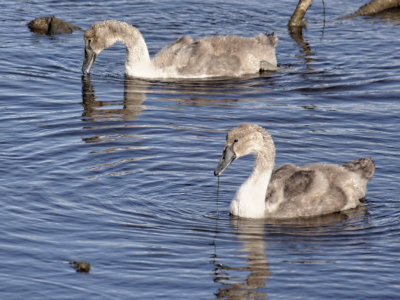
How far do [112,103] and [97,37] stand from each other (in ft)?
7.83

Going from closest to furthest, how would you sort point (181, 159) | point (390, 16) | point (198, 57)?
1. point (181, 159)
2. point (198, 57)
3. point (390, 16)

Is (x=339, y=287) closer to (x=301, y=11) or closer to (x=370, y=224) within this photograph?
(x=370, y=224)

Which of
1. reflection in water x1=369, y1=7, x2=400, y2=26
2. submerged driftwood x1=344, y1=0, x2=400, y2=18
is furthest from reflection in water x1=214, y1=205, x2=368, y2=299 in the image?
submerged driftwood x1=344, y1=0, x2=400, y2=18

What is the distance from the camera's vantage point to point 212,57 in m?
18.1

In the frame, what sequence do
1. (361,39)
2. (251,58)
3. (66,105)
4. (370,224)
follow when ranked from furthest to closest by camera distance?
1. (361,39)
2. (251,58)
3. (66,105)
4. (370,224)

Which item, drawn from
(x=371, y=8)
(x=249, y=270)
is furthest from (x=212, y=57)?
(x=249, y=270)

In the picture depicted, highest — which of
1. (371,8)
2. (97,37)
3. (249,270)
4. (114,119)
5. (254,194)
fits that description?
(371,8)

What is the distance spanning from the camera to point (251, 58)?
1822cm

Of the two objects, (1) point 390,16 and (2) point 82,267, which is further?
(1) point 390,16

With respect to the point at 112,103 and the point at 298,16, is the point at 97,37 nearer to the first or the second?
the point at 112,103

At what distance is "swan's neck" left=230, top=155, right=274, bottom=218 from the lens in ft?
37.6

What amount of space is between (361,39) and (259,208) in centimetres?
995

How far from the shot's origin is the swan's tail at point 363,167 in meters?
12.0

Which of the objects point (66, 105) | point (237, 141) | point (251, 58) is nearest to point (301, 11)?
point (251, 58)
